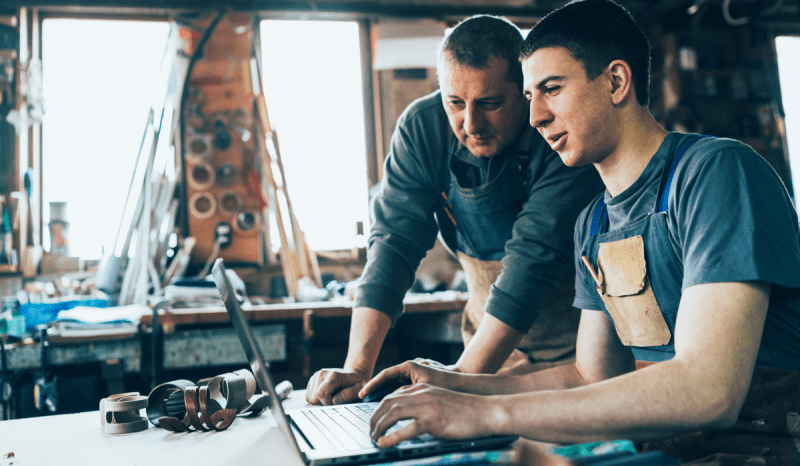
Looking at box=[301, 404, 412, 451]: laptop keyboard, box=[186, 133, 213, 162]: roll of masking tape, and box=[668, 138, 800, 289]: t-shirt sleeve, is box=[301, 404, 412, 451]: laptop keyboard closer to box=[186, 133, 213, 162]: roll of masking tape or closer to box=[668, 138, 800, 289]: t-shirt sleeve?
box=[668, 138, 800, 289]: t-shirt sleeve

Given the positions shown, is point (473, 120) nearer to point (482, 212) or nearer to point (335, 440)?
point (482, 212)

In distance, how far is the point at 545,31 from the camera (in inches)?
43.6

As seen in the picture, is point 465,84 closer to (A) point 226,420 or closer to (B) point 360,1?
(A) point 226,420

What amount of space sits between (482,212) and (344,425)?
0.83 m

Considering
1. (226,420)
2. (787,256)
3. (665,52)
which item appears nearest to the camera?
(787,256)

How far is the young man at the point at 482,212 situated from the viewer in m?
1.33

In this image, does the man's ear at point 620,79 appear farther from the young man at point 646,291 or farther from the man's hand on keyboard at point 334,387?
the man's hand on keyboard at point 334,387

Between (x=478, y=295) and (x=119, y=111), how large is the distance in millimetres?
3260

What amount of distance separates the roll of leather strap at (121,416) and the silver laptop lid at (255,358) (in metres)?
0.28

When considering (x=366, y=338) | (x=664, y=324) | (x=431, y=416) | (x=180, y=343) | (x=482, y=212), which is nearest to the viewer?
(x=431, y=416)

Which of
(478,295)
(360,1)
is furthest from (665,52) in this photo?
(478,295)

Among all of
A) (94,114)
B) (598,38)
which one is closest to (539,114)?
(598,38)

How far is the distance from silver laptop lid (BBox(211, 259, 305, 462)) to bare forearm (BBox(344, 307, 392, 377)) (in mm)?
488

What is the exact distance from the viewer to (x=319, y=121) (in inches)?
171
